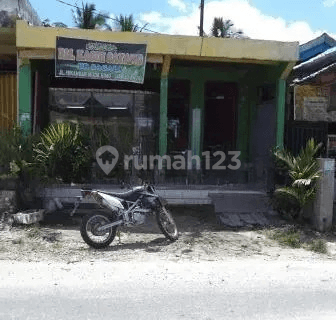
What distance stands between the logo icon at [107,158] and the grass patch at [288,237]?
336 cm

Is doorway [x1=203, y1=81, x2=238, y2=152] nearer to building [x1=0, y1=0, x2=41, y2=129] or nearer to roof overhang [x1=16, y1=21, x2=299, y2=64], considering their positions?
roof overhang [x1=16, y1=21, x2=299, y2=64]

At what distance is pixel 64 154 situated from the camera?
359 inches

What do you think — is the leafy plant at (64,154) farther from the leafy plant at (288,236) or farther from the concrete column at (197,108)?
the concrete column at (197,108)

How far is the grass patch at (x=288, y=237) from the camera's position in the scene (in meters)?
7.89

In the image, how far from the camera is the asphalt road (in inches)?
181

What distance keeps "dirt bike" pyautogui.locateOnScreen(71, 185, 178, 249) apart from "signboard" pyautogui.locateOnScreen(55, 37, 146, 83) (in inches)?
119

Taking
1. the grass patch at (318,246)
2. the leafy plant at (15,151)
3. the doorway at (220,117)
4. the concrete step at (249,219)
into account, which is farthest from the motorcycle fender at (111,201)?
the doorway at (220,117)

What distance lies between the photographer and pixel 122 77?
9688mm

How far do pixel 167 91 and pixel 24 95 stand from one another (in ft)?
11.2

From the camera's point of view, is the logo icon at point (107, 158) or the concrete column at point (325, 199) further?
the logo icon at point (107, 158)

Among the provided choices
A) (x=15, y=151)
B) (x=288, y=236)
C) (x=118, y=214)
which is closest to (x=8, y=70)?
(x=15, y=151)

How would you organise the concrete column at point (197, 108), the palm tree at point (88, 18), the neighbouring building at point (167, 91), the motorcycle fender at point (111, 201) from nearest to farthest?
the motorcycle fender at point (111, 201)
the neighbouring building at point (167, 91)
the concrete column at point (197, 108)
the palm tree at point (88, 18)

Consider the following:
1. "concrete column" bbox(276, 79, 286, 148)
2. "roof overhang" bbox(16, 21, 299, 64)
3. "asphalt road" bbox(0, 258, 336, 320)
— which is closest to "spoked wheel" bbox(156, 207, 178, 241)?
"asphalt road" bbox(0, 258, 336, 320)

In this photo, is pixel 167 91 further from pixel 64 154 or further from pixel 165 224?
pixel 165 224
